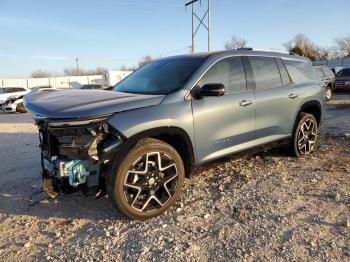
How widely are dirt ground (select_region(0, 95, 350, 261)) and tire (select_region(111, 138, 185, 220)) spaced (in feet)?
0.57

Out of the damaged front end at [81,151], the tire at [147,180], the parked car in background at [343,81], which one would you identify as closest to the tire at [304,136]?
the tire at [147,180]

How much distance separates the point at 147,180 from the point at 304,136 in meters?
3.56

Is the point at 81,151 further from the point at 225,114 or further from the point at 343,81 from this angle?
the point at 343,81

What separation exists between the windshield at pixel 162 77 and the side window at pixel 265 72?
999 millimetres

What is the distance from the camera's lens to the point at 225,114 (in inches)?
192

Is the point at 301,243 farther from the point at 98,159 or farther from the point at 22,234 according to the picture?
the point at 22,234

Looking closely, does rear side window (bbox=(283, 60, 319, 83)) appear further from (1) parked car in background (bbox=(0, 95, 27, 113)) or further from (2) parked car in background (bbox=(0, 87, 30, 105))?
(2) parked car in background (bbox=(0, 87, 30, 105))

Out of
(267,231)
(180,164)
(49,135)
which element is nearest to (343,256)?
(267,231)

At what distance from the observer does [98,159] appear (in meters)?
3.90

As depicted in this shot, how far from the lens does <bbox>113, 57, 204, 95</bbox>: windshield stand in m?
A: 4.74

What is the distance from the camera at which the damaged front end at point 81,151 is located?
3.83m

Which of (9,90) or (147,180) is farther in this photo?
(9,90)

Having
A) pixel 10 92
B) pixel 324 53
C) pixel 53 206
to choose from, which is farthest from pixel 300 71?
pixel 324 53

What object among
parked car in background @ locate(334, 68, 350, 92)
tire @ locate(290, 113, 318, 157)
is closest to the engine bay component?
tire @ locate(290, 113, 318, 157)
